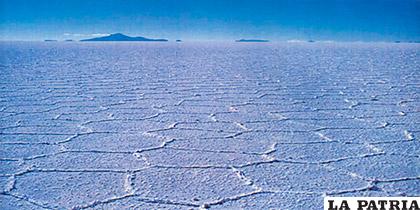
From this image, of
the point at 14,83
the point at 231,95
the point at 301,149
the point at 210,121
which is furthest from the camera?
the point at 14,83

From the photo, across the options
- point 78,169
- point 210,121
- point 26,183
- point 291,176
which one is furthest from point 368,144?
point 26,183

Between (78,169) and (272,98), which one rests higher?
(272,98)

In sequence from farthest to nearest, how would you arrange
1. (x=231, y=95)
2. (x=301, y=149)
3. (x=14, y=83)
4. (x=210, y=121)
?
(x=14, y=83)
(x=231, y=95)
(x=210, y=121)
(x=301, y=149)

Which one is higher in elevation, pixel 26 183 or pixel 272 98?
pixel 272 98

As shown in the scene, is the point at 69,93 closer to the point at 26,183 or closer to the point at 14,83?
the point at 14,83

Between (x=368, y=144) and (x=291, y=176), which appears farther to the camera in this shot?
(x=368, y=144)

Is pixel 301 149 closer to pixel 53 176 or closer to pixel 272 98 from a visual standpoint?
pixel 53 176

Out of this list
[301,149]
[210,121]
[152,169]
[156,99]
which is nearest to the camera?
[152,169]

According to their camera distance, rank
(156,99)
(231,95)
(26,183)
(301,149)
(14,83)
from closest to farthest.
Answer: (26,183) < (301,149) < (156,99) < (231,95) < (14,83)

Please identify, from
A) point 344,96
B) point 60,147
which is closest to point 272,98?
point 344,96
